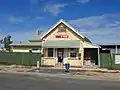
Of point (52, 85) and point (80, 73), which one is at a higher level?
point (80, 73)

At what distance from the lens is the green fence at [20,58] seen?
4112 cm

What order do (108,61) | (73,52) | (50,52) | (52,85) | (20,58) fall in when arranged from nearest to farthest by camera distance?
(52,85)
(108,61)
(20,58)
(73,52)
(50,52)

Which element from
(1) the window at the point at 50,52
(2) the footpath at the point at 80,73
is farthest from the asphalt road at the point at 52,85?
(1) the window at the point at 50,52

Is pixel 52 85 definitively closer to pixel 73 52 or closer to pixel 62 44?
pixel 62 44

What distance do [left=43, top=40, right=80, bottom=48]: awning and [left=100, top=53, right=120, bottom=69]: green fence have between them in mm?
4255

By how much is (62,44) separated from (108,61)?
6.96 meters

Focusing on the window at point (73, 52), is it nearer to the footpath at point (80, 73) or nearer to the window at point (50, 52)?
the window at point (50, 52)

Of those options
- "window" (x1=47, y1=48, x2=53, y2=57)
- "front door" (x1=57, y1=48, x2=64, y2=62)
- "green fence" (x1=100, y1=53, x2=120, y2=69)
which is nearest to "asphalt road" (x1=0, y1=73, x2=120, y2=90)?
"green fence" (x1=100, y1=53, x2=120, y2=69)

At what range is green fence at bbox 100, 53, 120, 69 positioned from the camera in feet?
123

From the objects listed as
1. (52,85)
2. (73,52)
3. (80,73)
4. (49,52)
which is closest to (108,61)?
(73,52)

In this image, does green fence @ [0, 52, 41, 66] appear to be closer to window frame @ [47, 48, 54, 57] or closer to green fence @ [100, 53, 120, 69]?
window frame @ [47, 48, 54, 57]

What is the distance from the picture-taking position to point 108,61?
37.8 m

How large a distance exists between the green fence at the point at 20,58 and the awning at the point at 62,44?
7.12 feet

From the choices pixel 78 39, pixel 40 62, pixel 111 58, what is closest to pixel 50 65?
pixel 40 62
